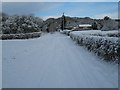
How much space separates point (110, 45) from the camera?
22.5 ft

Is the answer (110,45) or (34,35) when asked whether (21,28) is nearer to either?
(34,35)

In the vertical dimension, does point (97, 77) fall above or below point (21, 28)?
below

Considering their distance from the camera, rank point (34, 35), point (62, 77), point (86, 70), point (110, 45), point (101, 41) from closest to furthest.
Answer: point (62, 77)
point (86, 70)
point (110, 45)
point (101, 41)
point (34, 35)

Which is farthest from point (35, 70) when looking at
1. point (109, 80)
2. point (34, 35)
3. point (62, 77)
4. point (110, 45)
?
point (34, 35)

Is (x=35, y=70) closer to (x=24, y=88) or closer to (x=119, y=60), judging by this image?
(x=24, y=88)

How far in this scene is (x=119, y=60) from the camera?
21.5 feet

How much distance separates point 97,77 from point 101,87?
88 cm

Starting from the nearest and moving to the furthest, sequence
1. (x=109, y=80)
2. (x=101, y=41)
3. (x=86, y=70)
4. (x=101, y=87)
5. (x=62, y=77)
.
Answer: (x=101, y=87)
(x=109, y=80)
(x=62, y=77)
(x=86, y=70)
(x=101, y=41)

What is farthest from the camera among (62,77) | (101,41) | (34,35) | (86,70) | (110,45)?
(34,35)

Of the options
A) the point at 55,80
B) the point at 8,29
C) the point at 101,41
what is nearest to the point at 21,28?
the point at 8,29

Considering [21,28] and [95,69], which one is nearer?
[95,69]

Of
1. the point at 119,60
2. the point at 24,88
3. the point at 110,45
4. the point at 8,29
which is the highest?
the point at 8,29

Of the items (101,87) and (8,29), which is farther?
(8,29)

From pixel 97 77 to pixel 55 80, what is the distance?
4.84 feet
